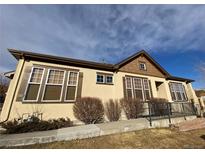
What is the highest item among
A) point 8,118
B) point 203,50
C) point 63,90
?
point 203,50

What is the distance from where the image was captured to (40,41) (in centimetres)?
1066

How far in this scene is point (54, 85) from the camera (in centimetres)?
834

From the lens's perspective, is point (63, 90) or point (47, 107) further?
point (63, 90)

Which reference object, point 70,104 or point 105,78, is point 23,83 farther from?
point 105,78

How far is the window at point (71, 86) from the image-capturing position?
8.46 m

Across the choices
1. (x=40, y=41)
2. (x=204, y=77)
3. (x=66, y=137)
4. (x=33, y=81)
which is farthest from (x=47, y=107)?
(x=204, y=77)

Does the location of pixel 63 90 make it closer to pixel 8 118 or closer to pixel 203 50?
pixel 8 118

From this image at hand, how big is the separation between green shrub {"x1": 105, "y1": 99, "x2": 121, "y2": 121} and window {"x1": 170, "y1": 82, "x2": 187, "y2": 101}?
27.2 ft

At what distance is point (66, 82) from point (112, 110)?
440 cm

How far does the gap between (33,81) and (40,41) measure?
190 inches

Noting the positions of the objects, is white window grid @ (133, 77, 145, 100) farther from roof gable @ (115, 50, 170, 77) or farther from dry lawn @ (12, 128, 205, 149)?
dry lawn @ (12, 128, 205, 149)

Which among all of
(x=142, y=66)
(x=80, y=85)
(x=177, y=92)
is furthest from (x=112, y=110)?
(x=177, y=92)

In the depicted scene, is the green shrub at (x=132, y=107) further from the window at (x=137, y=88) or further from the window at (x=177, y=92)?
the window at (x=177, y=92)

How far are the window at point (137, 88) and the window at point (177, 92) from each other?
4.35 meters
